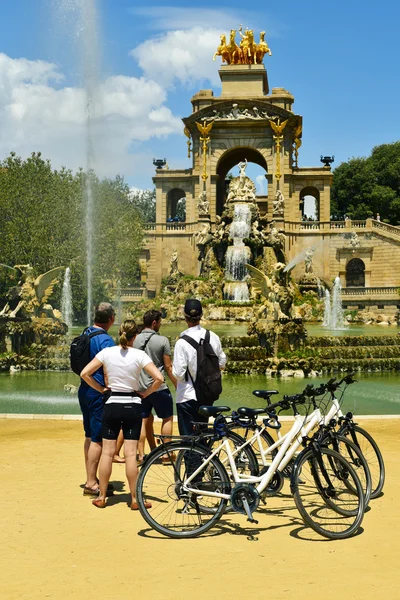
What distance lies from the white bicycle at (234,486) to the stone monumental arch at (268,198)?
48.3 meters

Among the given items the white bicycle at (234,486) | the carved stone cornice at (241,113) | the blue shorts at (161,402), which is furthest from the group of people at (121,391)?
the carved stone cornice at (241,113)

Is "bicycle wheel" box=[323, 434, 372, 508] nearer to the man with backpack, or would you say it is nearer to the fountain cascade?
the man with backpack

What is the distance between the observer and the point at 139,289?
2227 inches

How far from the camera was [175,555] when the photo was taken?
6352 mm

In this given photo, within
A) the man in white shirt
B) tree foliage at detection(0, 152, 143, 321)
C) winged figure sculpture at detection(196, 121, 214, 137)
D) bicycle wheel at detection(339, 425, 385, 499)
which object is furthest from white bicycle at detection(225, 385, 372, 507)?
Result: winged figure sculpture at detection(196, 121, 214, 137)

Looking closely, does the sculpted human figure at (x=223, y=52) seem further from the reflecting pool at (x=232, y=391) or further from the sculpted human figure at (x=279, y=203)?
the reflecting pool at (x=232, y=391)

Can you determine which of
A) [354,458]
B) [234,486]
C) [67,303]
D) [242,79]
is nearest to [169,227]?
[242,79]

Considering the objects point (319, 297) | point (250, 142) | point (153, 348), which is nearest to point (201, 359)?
point (153, 348)

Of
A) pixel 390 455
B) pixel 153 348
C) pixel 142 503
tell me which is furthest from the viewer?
pixel 390 455

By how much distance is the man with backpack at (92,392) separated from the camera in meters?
8.25

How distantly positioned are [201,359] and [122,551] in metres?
2.15

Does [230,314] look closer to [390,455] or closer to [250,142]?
[250,142]

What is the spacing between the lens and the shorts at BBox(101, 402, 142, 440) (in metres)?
7.76

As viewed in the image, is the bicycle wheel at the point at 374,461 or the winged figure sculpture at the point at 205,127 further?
the winged figure sculpture at the point at 205,127
